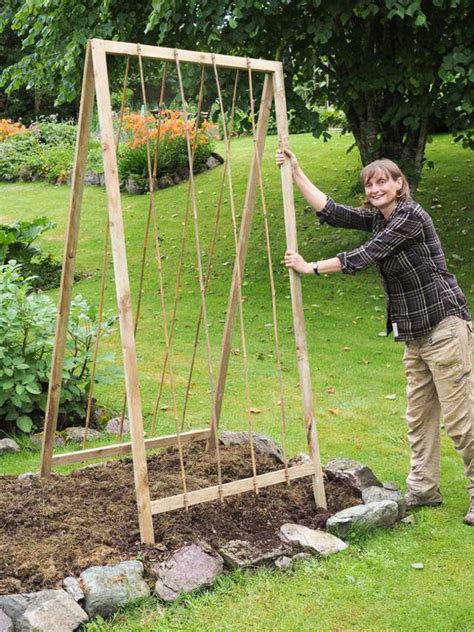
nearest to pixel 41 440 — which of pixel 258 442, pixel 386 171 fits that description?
pixel 258 442

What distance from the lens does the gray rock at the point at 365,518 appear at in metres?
4.21

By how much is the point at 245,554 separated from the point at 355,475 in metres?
1.11

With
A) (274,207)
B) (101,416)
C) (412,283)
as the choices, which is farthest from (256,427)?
(274,207)

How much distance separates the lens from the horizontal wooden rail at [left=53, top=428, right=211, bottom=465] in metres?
4.58

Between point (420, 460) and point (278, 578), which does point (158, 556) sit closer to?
point (278, 578)

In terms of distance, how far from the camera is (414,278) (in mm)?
4359

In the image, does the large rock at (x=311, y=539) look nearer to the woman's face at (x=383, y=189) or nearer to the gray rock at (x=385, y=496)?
the gray rock at (x=385, y=496)

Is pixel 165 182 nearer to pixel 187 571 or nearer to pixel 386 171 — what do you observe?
pixel 386 171

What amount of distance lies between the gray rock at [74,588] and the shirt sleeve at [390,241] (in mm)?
2008

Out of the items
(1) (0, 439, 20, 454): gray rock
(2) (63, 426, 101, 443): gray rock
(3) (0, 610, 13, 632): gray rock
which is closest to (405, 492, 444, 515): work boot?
(2) (63, 426, 101, 443): gray rock

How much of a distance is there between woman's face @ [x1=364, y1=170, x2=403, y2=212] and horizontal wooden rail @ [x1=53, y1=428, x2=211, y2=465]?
173 cm

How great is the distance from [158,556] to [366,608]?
0.96 m

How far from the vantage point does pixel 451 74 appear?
9102mm

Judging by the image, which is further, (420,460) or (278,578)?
(420,460)
